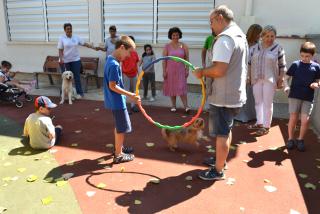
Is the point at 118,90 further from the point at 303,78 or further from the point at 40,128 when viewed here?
the point at 303,78

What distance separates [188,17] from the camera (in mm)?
9703

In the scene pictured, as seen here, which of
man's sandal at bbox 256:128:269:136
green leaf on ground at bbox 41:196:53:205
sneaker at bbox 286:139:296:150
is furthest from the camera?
man's sandal at bbox 256:128:269:136

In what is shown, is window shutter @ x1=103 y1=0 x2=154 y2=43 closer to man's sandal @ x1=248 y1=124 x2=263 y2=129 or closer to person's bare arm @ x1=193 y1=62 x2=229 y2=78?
man's sandal @ x1=248 y1=124 x2=263 y2=129

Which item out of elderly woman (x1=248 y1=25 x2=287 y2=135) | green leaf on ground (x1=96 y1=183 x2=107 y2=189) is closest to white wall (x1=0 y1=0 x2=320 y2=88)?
elderly woman (x1=248 y1=25 x2=287 y2=135)

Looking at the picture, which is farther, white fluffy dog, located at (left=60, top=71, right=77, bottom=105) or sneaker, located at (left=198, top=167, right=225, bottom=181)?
white fluffy dog, located at (left=60, top=71, right=77, bottom=105)

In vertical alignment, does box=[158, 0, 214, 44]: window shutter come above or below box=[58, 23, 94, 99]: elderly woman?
above

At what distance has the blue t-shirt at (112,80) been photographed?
426 cm

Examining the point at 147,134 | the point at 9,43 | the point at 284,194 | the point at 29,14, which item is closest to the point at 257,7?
the point at 147,134

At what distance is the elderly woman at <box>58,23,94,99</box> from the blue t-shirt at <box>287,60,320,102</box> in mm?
6189

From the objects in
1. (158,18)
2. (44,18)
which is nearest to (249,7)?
(158,18)

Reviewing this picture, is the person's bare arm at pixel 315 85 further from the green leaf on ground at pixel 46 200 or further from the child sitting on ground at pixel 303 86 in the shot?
the green leaf on ground at pixel 46 200

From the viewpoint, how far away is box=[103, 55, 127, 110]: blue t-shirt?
4.26 meters

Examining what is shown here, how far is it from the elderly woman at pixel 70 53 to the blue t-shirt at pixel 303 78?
20.3 ft

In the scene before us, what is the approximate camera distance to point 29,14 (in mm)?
12141
